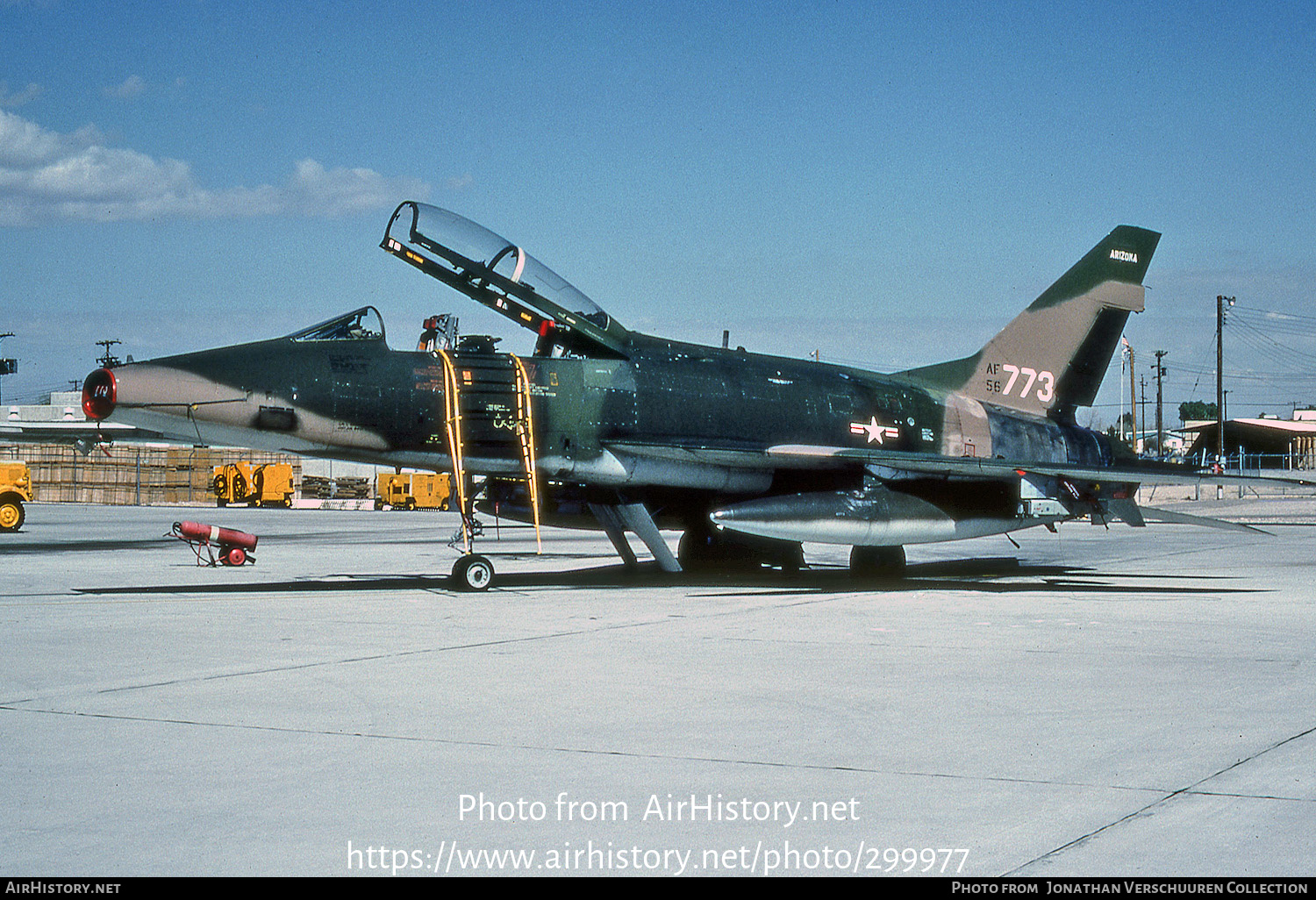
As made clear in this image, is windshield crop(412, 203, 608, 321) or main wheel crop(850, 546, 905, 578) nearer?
windshield crop(412, 203, 608, 321)

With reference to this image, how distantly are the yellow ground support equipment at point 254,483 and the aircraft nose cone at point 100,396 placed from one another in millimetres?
38809

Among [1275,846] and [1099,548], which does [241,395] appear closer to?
[1275,846]

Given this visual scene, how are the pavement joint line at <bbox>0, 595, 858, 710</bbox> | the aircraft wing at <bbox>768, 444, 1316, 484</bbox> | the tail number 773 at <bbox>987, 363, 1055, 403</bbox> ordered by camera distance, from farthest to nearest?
the tail number 773 at <bbox>987, 363, 1055, 403</bbox>, the aircraft wing at <bbox>768, 444, 1316, 484</bbox>, the pavement joint line at <bbox>0, 595, 858, 710</bbox>

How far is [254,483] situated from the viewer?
49469 millimetres

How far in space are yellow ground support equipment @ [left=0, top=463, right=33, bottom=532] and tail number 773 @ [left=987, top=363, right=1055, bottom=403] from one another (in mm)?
21108

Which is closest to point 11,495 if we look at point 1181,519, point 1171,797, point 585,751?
point 1181,519

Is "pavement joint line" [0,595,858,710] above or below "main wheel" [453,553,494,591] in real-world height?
below

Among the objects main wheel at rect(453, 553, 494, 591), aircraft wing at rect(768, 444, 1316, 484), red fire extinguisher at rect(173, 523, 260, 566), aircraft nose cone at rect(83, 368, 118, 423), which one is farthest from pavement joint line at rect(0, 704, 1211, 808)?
red fire extinguisher at rect(173, 523, 260, 566)

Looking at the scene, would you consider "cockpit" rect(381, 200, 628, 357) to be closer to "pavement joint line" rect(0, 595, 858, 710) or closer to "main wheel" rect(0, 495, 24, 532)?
"pavement joint line" rect(0, 595, 858, 710)

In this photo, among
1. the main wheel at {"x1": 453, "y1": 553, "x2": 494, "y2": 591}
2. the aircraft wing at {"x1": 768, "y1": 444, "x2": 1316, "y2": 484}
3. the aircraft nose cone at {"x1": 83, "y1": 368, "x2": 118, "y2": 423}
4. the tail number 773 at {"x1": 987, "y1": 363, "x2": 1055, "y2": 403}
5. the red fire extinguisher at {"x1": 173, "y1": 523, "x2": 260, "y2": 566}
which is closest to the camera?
the aircraft nose cone at {"x1": 83, "y1": 368, "x2": 118, "y2": 423}

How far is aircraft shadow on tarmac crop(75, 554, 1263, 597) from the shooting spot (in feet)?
47.8

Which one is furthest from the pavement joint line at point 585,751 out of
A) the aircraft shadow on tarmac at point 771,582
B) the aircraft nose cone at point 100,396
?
the aircraft shadow on tarmac at point 771,582

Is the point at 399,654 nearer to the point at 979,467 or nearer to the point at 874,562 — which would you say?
the point at 979,467

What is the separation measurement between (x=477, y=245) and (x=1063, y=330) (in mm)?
10288
